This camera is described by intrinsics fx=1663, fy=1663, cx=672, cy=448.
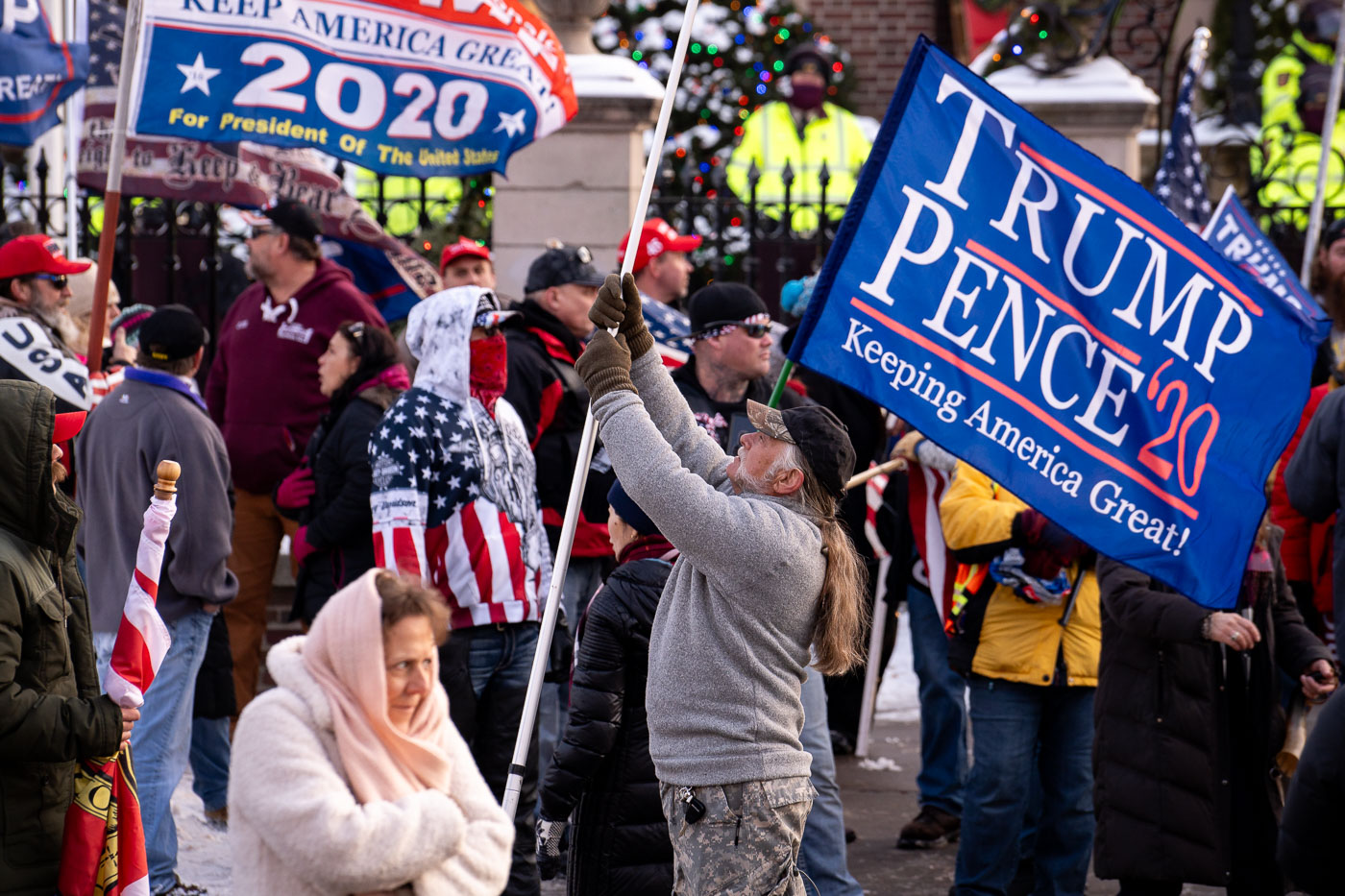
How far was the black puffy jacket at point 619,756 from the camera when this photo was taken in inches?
172

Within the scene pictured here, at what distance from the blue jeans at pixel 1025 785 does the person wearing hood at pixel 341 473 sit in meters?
2.20

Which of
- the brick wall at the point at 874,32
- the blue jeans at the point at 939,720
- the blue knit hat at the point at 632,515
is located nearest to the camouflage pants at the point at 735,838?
the blue knit hat at the point at 632,515

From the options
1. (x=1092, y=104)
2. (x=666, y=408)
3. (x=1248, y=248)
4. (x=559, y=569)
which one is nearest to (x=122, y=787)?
(x=559, y=569)

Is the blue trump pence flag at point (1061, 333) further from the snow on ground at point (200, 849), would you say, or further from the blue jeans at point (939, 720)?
the snow on ground at point (200, 849)

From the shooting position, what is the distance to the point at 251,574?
7.08 m

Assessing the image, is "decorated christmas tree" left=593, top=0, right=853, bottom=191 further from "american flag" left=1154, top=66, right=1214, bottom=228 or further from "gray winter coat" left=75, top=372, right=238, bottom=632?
"gray winter coat" left=75, top=372, right=238, bottom=632

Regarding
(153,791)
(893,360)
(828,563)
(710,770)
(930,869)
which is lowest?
(930,869)

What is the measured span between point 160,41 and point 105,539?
2101 mm

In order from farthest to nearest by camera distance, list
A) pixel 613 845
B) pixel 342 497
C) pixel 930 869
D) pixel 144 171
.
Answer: pixel 144 171 → pixel 930 869 → pixel 342 497 → pixel 613 845

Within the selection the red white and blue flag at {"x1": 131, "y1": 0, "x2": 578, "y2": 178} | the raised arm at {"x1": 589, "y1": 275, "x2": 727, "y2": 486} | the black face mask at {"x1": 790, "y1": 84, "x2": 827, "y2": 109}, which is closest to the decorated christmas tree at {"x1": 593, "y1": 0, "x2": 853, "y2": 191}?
the black face mask at {"x1": 790, "y1": 84, "x2": 827, "y2": 109}

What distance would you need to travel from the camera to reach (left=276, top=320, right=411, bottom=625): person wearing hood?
5.82 metres

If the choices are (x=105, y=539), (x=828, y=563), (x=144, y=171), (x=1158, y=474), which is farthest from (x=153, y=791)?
(x=144, y=171)

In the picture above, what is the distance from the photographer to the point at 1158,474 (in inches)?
184

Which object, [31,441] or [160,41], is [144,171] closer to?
[160,41]
